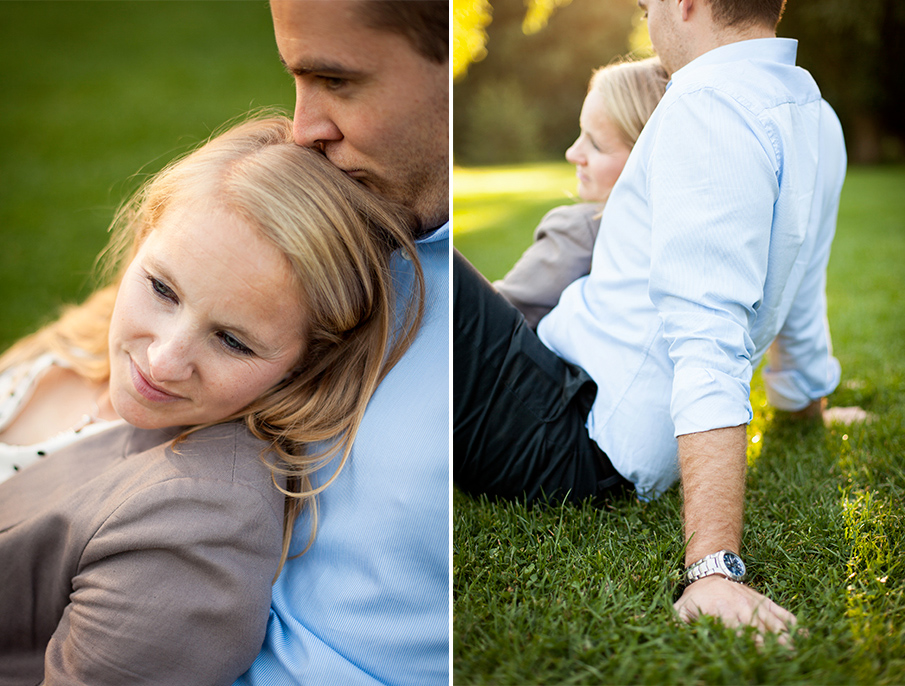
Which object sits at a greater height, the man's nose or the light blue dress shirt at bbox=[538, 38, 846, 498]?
the man's nose

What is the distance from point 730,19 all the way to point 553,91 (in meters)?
2.83

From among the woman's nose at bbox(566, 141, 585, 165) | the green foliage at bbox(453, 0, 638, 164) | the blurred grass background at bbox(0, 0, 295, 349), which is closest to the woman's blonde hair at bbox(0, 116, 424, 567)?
the blurred grass background at bbox(0, 0, 295, 349)

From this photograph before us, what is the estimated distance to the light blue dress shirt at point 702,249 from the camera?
131cm

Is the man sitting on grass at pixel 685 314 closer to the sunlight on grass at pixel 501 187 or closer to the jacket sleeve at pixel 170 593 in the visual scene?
the jacket sleeve at pixel 170 593

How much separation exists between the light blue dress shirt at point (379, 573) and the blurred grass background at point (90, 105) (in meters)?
0.87

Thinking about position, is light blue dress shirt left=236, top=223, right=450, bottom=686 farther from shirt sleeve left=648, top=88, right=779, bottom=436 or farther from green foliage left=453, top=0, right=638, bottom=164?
green foliage left=453, top=0, right=638, bottom=164

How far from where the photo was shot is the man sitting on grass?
50.4 inches

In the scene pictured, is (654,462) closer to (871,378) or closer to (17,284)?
(871,378)

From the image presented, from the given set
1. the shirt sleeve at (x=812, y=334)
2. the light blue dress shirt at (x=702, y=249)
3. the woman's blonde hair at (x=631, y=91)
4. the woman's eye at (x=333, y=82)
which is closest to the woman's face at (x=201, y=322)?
the woman's eye at (x=333, y=82)

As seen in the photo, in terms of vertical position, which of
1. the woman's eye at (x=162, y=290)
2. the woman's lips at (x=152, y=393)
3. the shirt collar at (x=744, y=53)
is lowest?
the woman's lips at (x=152, y=393)

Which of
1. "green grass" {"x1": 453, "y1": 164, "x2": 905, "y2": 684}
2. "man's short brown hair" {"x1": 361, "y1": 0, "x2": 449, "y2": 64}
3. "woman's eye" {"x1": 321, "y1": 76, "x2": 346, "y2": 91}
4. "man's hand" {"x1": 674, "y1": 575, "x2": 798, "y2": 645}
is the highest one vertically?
"man's short brown hair" {"x1": 361, "y1": 0, "x2": 449, "y2": 64}

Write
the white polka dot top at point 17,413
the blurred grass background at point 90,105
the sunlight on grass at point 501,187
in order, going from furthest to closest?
the sunlight on grass at point 501,187
the blurred grass background at point 90,105
the white polka dot top at point 17,413

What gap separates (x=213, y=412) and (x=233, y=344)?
17 centimetres

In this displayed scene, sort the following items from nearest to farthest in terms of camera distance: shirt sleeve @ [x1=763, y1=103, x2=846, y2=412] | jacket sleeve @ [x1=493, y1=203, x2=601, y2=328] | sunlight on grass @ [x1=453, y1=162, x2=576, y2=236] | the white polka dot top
A: shirt sleeve @ [x1=763, y1=103, x2=846, y2=412], the white polka dot top, jacket sleeve @ [x1=493, y1=203, x2=601, y2=328], sunlight on grass @ [x1=453, y1=162, x2=576, y2=236]
